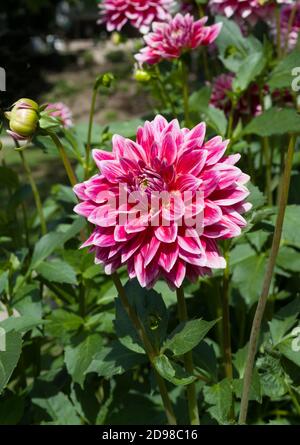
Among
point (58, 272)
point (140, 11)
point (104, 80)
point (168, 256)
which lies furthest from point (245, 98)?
point (168, 256)

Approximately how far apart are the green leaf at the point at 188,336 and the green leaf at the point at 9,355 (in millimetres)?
240

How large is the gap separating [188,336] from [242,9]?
0.96 meters

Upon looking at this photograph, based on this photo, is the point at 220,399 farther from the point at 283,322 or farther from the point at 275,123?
the point at 275,123

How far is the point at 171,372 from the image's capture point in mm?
939

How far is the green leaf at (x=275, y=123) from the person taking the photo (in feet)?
4.42

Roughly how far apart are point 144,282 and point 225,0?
991mm

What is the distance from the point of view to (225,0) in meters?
1.56

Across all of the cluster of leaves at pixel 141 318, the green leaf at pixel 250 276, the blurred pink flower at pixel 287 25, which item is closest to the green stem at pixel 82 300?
the cluster of leaves at pixel 141 318

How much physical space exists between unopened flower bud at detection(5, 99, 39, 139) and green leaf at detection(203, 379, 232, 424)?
1.83 ft

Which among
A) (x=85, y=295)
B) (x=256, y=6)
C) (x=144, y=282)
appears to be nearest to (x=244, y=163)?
→ (x=256, y=6)

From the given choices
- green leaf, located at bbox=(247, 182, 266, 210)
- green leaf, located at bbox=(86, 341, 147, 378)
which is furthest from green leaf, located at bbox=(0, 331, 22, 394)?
green leaf, located at bbox=(247, 182, 266, 210)

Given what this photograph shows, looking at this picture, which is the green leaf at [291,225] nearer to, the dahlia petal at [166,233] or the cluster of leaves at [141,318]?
the cluster of leaves at [141,318]
